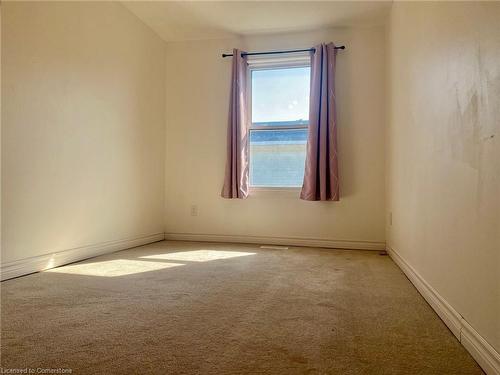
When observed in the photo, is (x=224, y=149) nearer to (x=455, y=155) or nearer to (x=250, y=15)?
(x=250, y=15)

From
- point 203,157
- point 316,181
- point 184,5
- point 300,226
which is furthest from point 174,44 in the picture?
point 300,226

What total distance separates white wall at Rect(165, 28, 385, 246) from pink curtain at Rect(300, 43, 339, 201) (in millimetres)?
150

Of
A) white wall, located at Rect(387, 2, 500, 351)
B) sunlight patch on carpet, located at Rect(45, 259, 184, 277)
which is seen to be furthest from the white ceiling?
sunlight patch on carpet, located at Rect(45, 259, 184, 277)

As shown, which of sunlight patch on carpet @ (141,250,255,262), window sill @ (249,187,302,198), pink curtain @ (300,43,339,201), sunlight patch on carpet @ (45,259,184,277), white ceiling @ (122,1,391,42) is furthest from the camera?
window sill @ (249,187,302,198)

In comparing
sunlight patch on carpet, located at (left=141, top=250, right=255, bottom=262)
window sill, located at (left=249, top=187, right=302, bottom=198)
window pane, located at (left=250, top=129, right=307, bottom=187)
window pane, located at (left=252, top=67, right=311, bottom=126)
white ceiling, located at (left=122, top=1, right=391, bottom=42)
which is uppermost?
white ceiling, located at (left=122, top=1, right=391, bottom=42)

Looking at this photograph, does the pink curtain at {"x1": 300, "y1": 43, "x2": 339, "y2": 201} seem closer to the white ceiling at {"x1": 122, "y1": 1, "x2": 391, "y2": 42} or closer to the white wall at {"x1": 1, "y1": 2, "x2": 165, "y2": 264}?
the white ceiling at {"x1": 122, "y1": 1, "x2": 391, "y2": 42}

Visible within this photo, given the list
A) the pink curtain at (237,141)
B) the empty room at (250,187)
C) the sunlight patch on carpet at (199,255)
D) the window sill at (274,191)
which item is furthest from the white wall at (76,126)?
the window sill at (274,191)

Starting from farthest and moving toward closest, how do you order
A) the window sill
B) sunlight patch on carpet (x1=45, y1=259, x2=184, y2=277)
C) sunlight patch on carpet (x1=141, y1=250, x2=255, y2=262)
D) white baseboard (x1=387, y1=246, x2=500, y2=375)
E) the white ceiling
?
the window sill → the white ceiling → sunlight patch on carpet (x1=141, y1=250, x2=255, y2=262) → sunlight patch on carpet (x1=45, y1=259, x2=184, y2=277) → white baseboard (x1=387, y1=246, x2=500, y2=375)

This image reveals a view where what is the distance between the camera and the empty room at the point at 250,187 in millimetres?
1108

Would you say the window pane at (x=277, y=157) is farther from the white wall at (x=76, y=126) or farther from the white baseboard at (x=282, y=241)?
the white wall at (x=76, y=126)

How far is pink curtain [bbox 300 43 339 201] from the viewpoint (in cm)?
322

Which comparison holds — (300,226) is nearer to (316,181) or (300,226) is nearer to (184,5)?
(316,181)

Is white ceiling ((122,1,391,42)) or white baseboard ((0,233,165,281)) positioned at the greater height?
white ceiling ((122,1,391,42))

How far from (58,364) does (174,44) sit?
3549mm
